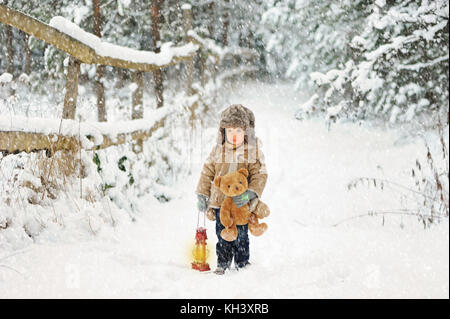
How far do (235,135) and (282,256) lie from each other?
1.13 meters

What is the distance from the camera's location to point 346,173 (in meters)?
5.69

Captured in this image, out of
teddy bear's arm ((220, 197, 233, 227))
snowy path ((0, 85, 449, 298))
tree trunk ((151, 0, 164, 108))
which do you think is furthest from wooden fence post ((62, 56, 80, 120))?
tree trunk ((151, 0, 164, 108))

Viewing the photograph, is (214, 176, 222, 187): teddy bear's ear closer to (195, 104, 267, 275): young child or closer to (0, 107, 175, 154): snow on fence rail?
(195, 104, 267, 275): young child

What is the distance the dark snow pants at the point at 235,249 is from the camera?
3074 mm

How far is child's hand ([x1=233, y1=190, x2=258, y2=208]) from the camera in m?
2.87

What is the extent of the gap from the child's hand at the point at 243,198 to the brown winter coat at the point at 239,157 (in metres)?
0.04

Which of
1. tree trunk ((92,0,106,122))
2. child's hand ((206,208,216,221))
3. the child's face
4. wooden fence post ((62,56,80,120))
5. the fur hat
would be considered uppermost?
tree trunk ((92,0,106,122))

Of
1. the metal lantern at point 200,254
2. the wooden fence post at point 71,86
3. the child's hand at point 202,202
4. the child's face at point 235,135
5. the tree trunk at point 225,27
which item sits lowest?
the metal lantern at point 200,254

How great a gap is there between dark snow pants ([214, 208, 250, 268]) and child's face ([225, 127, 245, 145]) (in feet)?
1.86

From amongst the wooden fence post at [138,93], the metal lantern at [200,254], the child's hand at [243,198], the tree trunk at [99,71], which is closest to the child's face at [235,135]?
the child's hand at [243,198]

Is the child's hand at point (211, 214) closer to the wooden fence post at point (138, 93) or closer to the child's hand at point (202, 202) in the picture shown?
the child's hand at point (202, 202)
